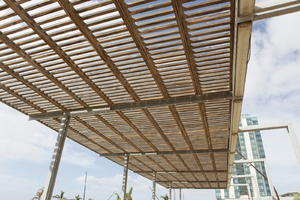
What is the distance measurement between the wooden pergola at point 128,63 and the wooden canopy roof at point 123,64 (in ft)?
0.09

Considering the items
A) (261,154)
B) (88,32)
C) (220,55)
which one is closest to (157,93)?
(220,55)

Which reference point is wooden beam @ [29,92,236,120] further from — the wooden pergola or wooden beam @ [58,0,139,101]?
wooden beam @ [58,0,139,101]

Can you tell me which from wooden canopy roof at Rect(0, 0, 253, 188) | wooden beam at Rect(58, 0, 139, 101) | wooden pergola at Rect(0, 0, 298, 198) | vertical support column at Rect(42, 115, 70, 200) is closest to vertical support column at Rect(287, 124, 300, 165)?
wooden pergola at Rect(0, 0, 298, 198)

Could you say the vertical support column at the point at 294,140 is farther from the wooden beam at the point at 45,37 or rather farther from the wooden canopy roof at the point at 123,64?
the wooden beam at the point at 45,37

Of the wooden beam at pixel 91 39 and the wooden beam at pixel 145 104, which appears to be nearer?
the wooden beam at pixel 91 39

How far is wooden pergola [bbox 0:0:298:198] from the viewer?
4.80 m

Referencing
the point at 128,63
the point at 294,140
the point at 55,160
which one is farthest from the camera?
the point at 55,160

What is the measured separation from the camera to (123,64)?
21.6 ft

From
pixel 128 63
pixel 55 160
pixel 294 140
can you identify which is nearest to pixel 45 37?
pixel 128 63

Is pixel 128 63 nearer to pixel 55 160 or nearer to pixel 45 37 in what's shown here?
pixel 45 37

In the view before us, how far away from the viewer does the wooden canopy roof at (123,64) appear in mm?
4859

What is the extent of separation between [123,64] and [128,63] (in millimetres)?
167

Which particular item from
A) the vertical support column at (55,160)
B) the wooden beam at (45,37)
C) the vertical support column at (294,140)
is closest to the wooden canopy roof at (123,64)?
the wooden beam at (45,37)

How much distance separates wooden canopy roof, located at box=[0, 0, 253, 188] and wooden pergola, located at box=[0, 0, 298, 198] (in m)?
0.03
